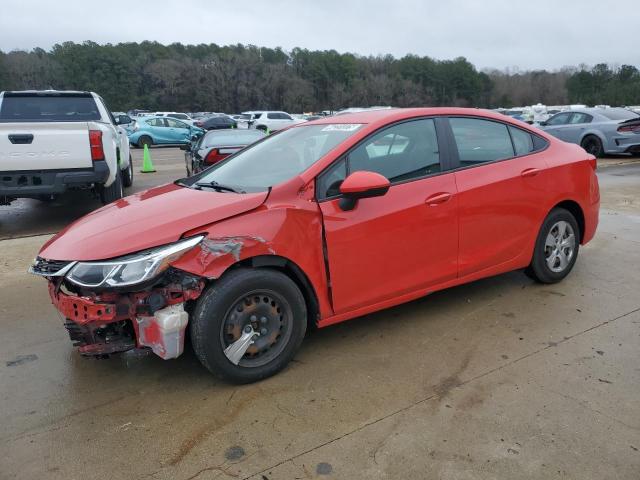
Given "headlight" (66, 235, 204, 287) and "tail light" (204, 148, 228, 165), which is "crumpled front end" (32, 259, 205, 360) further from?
"tail light" (204, 148, 228, 165)

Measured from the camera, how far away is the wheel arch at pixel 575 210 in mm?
4590

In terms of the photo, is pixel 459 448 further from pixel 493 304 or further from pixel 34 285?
pixel 34 285

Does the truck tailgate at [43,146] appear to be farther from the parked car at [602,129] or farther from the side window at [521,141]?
the parked car at [602,129]

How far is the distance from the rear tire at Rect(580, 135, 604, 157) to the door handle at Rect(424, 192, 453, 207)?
13.6 m

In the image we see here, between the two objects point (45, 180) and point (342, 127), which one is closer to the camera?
point (342, 127)

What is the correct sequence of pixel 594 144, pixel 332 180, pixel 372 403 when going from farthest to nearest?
pixel 594 144 < pixel 332 180 < pixel 372 403

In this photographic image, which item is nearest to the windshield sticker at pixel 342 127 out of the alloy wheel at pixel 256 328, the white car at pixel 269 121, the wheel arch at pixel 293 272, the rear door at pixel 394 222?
the rear door at pixel 394 222

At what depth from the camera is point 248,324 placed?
3096 mm

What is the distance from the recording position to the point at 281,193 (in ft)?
10.6

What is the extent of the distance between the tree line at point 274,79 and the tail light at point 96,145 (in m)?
84.2

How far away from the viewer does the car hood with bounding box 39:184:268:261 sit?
2.90m

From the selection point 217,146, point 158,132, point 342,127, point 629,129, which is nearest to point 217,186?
point 342,127

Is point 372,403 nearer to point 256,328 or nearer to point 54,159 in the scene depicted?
point 256,328

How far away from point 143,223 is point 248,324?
0.83 metres
